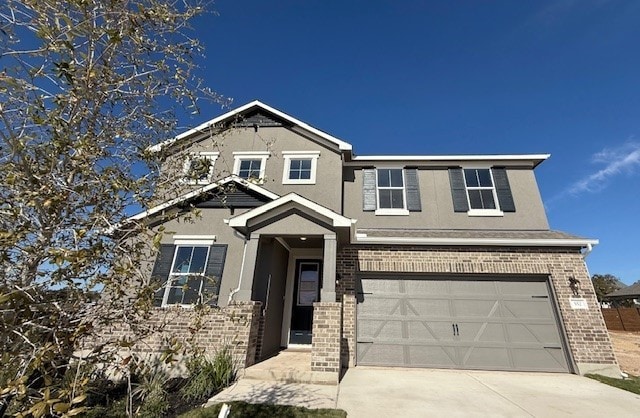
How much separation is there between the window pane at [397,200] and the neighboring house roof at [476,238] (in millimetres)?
1254

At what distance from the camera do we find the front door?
361 inches

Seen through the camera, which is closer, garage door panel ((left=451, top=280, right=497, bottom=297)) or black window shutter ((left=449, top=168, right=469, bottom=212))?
garage door panel ((left=451, top=280, right=497, bottom=297))

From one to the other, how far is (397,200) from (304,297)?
4604mm

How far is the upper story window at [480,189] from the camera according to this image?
10180 mm

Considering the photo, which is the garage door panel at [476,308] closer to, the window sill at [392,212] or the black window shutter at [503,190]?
the window sill at [392,212]

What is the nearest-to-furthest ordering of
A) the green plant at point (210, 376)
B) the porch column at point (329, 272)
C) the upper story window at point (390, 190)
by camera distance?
the green plant at point (210, 376), the porch column at point (329, 272), the upper story window at point (390, 190)

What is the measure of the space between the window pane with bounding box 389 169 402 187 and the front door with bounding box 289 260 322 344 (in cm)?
392

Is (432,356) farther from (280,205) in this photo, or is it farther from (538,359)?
(280,205)

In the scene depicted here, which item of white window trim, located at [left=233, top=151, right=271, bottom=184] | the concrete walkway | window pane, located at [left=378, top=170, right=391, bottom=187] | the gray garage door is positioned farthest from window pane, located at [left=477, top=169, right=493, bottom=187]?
white window trim, located at [left=233, top=151, right=271, bottom=184]

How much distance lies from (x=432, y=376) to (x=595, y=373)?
13.9ft

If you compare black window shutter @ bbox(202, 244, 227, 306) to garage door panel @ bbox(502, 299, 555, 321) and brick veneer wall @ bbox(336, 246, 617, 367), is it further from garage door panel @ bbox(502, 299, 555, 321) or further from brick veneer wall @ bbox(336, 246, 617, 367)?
garage door panel @ bbox(502, 299, 555, 321)

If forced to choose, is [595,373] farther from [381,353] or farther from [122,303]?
[122,303]

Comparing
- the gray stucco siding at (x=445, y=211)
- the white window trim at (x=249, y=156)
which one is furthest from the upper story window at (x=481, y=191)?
the white window trim at (x=249, y=156)

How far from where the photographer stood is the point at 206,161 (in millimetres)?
3295
